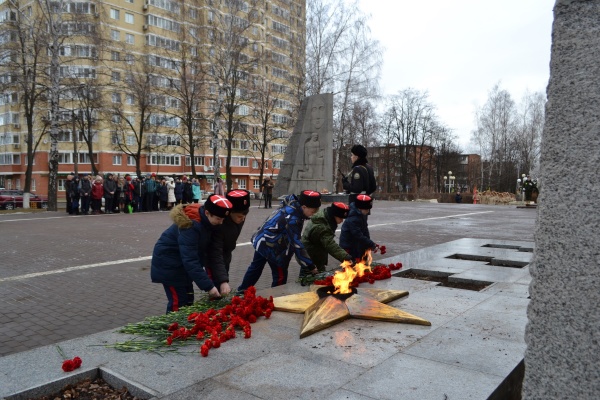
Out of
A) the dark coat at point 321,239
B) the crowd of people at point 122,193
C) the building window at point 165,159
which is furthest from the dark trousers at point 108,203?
the building window at point 165,159

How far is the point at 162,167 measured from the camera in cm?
5538

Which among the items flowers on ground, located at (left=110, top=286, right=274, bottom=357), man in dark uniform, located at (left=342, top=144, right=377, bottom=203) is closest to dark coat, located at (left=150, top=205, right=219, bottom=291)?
flowers on ground, located at (left=110, top=286, right=274, bottom=357)

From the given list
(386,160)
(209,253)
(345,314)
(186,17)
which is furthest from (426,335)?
(386,160)

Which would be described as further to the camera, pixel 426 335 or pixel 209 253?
pixel 209 253

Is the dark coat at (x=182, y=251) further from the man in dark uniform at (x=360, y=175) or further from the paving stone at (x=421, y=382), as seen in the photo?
the man in dark uniform at (x=360, y=175)

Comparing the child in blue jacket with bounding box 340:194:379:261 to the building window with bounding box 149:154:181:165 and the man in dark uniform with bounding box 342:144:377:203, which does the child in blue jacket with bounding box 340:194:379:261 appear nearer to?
the man in dark uniform with bounding box 342:144:377:203

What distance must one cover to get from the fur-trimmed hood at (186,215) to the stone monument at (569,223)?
3160mm

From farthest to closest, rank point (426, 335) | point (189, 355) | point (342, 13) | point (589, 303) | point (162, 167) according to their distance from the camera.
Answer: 1. point (162, 167)
2. point (342, 13)
3. point (426, 335)
4. point (189, 355)
5. point (589, 303)

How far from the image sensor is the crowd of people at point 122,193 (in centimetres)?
1923

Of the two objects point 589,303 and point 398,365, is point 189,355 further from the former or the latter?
point 589,303

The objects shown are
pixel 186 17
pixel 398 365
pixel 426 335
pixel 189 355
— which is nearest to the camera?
pixel 398 365

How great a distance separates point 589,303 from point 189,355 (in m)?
2.62

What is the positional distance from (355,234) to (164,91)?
31.5 m

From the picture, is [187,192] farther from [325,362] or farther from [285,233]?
[325,362]
